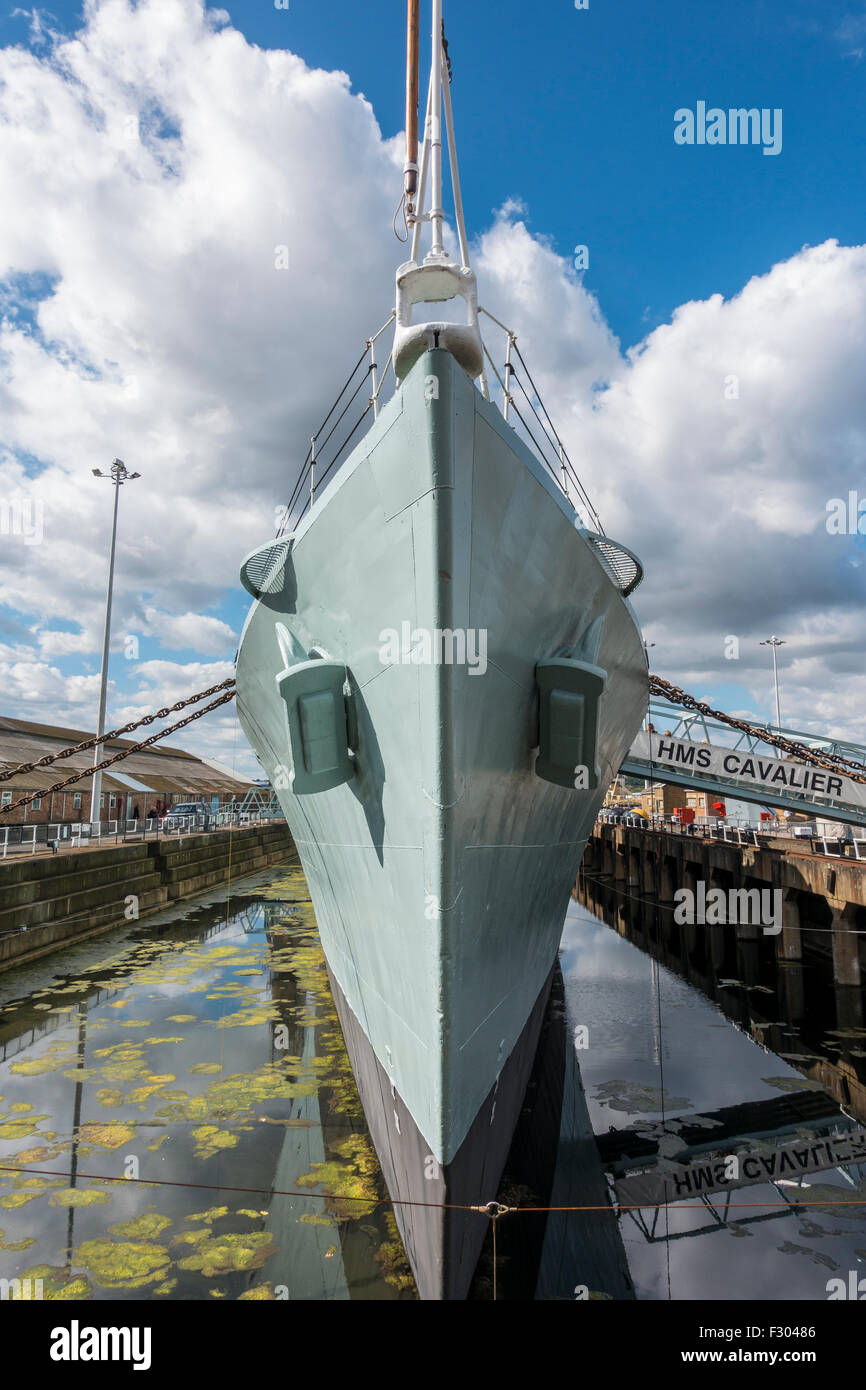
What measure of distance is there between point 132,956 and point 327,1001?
4.67m

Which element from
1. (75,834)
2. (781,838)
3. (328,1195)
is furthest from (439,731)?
(75,834)

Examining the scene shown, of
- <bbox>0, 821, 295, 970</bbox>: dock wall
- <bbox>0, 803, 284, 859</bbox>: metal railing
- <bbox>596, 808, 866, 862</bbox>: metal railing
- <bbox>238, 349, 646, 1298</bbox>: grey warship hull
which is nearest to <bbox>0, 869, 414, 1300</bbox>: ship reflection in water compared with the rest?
<bbox>238, 349, 646, 1298</bbox>: grey warship hull

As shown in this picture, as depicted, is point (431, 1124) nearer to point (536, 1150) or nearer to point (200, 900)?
point (536, 1150)

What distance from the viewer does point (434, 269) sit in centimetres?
409

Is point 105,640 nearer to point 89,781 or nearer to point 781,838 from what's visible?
point 89,781

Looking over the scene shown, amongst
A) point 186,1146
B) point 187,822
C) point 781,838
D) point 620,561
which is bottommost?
point 186,1146

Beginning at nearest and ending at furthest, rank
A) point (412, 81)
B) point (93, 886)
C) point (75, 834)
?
point (412, 81)
point (93, 886)
point (75, 834)

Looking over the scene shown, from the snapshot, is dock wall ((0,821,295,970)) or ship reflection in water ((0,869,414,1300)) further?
dock wall ((0,821,295,970))

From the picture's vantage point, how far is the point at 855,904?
34.1ft

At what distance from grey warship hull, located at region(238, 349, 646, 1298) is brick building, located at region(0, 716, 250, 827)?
585 inches

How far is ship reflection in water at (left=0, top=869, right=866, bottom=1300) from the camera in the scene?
12.6 ft

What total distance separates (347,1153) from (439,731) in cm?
377

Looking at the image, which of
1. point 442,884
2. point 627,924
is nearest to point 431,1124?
point 442,884
